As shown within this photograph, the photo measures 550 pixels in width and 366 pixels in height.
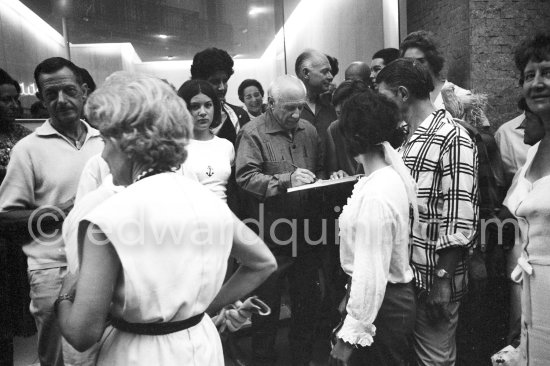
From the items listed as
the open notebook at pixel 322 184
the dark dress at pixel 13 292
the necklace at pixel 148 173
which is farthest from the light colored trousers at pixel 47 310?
the necklace at pixel 148 173

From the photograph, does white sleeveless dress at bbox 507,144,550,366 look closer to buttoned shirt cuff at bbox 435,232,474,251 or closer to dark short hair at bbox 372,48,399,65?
buttoned shirt cuff at bbox 435,232,474,251

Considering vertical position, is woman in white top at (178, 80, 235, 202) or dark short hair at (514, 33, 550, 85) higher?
dark short hair at (514, 33, 550, 85)

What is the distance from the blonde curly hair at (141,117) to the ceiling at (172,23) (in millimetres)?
4099

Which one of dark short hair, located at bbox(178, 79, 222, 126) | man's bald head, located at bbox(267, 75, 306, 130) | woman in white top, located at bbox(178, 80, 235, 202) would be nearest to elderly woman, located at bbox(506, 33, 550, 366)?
man's bald head, located at bbox(267, 75, 306, 130)

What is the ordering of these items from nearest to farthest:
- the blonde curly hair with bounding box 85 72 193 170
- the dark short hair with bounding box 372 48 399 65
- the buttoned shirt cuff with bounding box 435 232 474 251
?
1. the blonde curly hair with bounding box 85 72 193 170
2. the buttoned shirt cuff with bounding box 435 232 474 251
3. the dark short hair with bounding box 372 48 399 65

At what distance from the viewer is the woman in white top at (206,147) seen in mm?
3088

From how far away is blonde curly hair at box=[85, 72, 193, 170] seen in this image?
1.38 meters

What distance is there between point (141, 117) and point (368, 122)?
1061mm

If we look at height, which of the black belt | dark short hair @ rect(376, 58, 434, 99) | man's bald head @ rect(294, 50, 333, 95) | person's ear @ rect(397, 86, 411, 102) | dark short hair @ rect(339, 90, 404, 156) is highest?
man's bald head @ rect(294, 50, 333, 95)

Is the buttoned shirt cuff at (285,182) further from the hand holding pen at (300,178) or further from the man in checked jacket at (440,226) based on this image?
the man in checked jacket at (440,226)

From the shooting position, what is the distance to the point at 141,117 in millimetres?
1382

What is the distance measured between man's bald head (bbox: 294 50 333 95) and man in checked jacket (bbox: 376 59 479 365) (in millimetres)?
1462

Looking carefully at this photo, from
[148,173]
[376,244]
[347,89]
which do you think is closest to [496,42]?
[347,89]

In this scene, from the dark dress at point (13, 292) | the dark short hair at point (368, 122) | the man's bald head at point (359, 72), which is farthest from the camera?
the man's bald head at point (359, 72)
